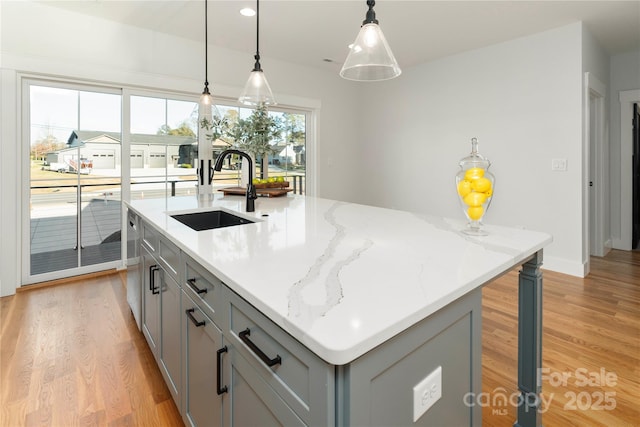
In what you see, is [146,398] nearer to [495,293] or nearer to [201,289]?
[201,289]

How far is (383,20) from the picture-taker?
349 cm

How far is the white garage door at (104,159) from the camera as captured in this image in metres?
3.63

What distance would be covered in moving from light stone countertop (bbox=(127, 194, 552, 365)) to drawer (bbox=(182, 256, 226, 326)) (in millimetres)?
55

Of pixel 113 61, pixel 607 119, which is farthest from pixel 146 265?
pixel 607 119

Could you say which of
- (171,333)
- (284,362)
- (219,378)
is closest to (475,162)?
(284,362)

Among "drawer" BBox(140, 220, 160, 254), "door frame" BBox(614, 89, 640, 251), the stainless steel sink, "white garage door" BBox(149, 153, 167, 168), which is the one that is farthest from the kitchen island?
"door frame" BBox(614, 89, 640, 251)

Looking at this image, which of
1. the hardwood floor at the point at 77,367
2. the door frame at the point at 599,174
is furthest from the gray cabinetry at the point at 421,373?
the door frame at the point at 599,174

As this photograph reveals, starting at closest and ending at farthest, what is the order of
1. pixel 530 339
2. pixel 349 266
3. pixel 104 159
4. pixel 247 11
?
pixel 349 266
pixel 530 339
pixel 247 11
pixel 104 159

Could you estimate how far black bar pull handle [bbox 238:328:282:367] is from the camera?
0.79 m

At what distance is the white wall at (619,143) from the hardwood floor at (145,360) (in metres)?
1.90

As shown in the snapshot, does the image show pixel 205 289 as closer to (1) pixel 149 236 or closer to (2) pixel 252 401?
(2) pixel 252 401

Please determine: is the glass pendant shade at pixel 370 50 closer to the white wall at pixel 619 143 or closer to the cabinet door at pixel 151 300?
the cabinet door at pixel 151 300

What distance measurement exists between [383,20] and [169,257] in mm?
3132

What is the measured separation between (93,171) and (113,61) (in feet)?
3.71
